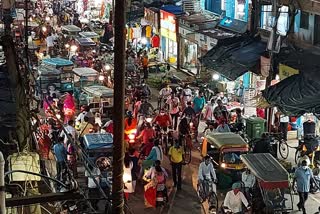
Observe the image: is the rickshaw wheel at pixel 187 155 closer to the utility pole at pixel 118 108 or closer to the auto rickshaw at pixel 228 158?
the auto rickshaw at pixel 228 158

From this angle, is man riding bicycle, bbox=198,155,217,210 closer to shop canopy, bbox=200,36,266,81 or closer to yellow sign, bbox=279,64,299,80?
yellow sign, bbox=279,64,299,80

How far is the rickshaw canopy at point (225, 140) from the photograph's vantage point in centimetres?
1950

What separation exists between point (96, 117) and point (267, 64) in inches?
273

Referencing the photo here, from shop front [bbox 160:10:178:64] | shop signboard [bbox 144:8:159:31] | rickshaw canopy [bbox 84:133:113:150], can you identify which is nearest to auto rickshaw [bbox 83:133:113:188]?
rickshaw canopy [bbox 84:133:113:150]

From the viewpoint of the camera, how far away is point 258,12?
27516 millimetres

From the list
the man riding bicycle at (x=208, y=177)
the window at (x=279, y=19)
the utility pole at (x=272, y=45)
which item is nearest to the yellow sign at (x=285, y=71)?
the utility pole at (x=272, y=45)

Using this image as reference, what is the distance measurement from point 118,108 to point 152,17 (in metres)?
32.2

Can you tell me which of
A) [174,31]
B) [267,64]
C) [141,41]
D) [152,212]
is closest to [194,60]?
[174,31]

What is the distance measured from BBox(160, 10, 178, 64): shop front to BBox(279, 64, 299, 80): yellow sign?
40.5ft

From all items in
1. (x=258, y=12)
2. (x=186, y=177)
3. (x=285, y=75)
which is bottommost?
(x=186, y=177)

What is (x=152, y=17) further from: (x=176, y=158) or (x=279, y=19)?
(x=176, y=158)

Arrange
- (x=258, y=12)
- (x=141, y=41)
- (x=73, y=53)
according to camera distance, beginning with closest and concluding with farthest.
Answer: (x=258, y=12) → (x=73, y=53) → (x=141, y=41)

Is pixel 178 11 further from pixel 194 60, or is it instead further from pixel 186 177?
pixel 186 177

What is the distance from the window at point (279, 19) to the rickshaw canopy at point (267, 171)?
801 centimetres
